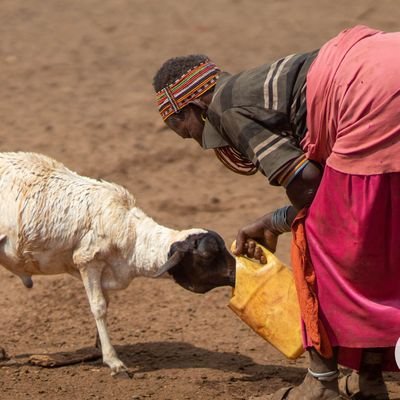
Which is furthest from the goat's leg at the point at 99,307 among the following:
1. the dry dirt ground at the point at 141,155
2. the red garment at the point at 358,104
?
the red garment at the point at 358,104

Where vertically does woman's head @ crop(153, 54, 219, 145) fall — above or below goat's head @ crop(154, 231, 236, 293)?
above

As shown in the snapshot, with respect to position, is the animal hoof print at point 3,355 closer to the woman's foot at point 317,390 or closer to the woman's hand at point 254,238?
the woman's hand at point 254,238

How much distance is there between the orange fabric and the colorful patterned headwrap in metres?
0.74

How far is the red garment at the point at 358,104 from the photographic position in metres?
4.39

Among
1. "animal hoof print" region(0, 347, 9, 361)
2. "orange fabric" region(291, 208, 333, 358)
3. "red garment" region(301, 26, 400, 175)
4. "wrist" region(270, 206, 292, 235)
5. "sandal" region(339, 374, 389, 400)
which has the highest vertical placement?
"red garment" region(301, 26, 400, 175)

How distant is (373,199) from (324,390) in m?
1.04

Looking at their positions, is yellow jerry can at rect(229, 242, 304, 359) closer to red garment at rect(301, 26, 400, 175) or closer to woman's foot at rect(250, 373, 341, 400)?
woman's foot at rect(250, 373, 341, 400)

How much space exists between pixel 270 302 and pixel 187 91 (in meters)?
1.25

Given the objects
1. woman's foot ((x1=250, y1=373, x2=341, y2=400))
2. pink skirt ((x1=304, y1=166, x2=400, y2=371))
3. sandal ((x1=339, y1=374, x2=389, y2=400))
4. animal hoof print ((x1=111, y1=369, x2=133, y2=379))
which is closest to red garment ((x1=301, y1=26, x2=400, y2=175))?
pink skirt ((x1=304, y1=166, x2=400, y2=371))

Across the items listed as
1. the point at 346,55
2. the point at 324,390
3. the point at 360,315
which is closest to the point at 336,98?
the point at 346,55

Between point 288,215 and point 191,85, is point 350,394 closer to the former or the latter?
point 288,215

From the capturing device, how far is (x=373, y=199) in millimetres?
4477

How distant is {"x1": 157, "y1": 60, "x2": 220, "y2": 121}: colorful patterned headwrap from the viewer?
4.88m

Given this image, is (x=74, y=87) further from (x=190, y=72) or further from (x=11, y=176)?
(x=190, y=72)
